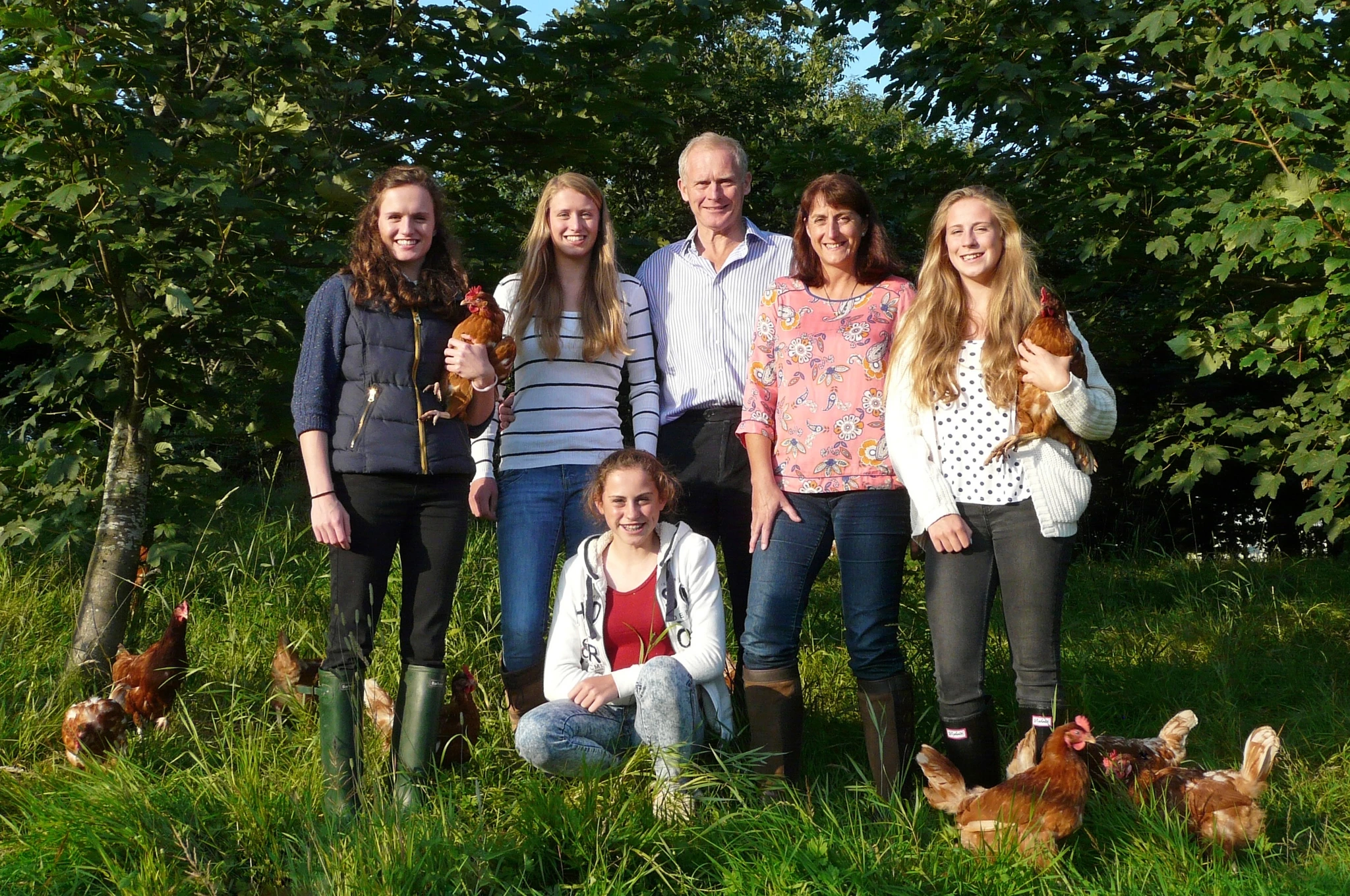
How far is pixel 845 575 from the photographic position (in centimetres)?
334

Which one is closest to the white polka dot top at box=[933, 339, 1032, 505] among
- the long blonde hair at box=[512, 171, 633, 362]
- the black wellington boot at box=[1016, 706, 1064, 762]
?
the black wellington boot at box=[1016, 706, 1064, 762]

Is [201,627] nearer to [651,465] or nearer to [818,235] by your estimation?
[651,465]

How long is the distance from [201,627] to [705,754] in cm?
249

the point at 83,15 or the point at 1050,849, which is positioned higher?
the point at 83,15

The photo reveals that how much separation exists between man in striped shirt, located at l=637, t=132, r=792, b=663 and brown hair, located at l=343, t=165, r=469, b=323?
0.75m

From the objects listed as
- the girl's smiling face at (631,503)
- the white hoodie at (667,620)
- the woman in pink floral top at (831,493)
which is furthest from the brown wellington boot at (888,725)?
the girl's smiling face at (631,503)

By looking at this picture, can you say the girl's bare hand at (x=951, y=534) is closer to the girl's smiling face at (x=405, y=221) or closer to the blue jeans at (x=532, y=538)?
the blue jeans at (x=532, y=538)

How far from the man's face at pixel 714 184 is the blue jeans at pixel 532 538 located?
0.96 m

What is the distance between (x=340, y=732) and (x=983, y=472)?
1.98 metres

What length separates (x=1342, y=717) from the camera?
4.46 m

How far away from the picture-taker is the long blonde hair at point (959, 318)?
3.22 m

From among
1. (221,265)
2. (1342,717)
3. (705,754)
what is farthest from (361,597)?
(1342,717)

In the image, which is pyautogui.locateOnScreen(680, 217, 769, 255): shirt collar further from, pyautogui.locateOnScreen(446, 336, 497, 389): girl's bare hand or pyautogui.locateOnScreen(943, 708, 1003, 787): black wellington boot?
pyautogui.locateOnScreen(943, 708, 1003, 787): black wellington boot

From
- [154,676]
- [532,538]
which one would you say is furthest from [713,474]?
[154,676]
